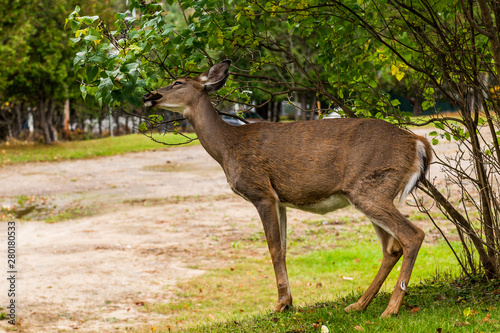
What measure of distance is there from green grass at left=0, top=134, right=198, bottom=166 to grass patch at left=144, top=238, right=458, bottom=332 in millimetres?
16378

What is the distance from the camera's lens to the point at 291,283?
9.14 meters

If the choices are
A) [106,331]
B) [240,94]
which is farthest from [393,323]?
[106,331]

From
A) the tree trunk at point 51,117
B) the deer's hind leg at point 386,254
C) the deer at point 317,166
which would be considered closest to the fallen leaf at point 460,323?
the deer at point 317,166

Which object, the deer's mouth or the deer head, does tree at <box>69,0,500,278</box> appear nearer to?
the deer's mouth

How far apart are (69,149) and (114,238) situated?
1981 cm

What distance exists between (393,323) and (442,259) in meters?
4.84

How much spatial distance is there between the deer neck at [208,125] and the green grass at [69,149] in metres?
20.2

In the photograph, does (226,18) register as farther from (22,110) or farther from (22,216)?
(22,110)

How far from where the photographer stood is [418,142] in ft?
17.1

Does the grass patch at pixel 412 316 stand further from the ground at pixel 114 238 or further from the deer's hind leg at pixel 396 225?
the ground at pixel 114 238

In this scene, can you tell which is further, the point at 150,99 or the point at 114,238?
the point at 114,238

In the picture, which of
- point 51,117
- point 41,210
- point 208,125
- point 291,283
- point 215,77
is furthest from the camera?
point 51,117

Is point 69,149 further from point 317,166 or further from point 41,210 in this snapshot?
point 317,166

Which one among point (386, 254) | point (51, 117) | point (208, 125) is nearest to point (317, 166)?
point (386, 254)
